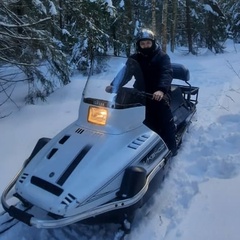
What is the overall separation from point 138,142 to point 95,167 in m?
0.59

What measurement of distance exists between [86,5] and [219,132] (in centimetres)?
539

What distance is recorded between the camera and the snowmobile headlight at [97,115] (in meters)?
2.99

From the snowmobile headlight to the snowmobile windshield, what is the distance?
5 centimetres

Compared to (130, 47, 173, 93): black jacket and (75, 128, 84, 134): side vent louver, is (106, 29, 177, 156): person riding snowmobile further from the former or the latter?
(75, 128, 84, 134): side vent louver

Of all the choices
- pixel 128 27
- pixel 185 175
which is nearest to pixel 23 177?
pixel 185 175

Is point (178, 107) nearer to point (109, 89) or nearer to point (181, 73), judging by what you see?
point (181, 73)

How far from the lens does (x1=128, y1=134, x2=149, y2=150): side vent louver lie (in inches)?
117

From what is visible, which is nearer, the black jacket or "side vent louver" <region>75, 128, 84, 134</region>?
"side vent louver" <region>75, 128, 84, 134</region>

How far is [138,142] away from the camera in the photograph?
120 inches

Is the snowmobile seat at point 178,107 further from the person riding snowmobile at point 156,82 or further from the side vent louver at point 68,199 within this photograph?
the side vent louver at point 68,199

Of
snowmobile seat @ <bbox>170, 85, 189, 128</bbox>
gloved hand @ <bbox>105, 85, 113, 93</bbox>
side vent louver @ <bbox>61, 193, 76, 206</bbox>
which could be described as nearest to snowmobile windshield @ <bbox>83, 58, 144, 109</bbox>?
gloved hand @ <bbox>105, 85, 113, 93</bbox>

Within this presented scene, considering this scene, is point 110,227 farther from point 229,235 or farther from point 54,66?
point 54,66

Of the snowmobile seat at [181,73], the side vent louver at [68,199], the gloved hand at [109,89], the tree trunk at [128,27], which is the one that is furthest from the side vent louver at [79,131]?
the tree trunk at [128,27]

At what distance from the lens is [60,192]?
2.43 metres
